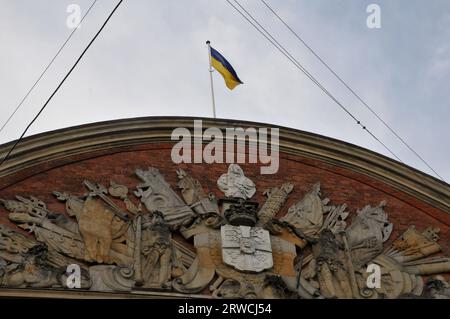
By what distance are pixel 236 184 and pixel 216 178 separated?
0.42m

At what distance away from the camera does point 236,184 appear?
17266mm

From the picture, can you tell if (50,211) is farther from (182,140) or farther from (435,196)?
(435,196)

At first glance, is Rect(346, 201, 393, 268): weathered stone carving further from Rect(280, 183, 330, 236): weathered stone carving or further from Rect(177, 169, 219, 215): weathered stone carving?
Rect(177, 169, 219, 215): weathered stone carving

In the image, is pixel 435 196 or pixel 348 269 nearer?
pixel 348 269

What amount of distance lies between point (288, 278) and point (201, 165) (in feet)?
10.2

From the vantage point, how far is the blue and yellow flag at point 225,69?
65.3 ft

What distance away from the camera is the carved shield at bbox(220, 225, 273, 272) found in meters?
15.7

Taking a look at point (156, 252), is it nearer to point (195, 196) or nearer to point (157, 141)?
point (195, 196)

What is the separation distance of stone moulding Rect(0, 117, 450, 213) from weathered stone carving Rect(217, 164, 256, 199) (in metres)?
1.23

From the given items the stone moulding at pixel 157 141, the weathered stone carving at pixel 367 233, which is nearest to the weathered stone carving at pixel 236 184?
the stone moulding at pixel 157 141

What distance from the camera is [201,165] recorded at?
17.5 metres

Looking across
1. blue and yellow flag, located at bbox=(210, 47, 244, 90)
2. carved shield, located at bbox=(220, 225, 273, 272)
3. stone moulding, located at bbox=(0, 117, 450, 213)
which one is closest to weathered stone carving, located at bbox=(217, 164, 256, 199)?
carved shield, located at bbox=(220, 225, 273, 272)
